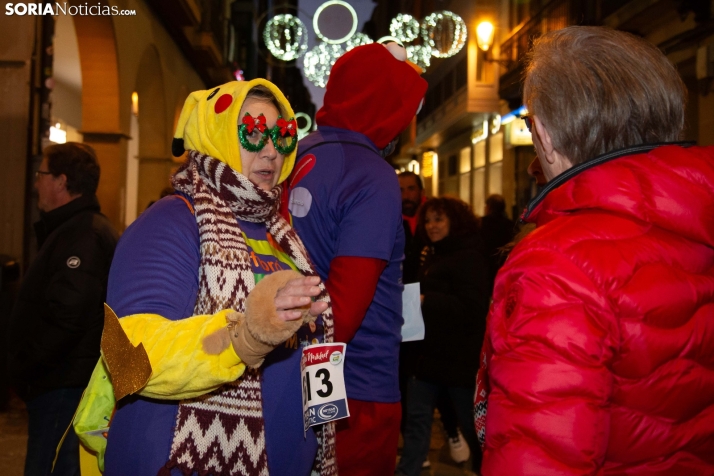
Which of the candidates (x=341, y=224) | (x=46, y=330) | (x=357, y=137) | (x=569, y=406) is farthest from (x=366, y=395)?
(x=46, y=330)

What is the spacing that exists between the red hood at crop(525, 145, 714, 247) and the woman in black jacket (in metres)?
3.39

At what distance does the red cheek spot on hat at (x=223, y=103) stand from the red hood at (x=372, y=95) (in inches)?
34.4

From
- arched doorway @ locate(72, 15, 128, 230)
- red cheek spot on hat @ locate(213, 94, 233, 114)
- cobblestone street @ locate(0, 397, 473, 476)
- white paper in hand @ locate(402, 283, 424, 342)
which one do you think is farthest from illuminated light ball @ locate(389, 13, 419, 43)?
red cheek spot on hat @ locate(213, 94, 233, 114)

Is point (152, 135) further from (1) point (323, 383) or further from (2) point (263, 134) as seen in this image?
(1) point (323, 383)

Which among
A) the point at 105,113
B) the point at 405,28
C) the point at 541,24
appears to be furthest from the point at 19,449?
the point at 541,24

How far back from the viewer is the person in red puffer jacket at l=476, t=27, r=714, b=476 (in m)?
1.28

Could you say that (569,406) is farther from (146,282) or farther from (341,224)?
(341,224)

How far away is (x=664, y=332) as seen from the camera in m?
1.34

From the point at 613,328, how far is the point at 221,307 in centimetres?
100

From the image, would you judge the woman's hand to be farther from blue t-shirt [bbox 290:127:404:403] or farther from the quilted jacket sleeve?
blue t-shirt [bbox 290:127:404:403]

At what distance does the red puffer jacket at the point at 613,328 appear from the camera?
128 cm

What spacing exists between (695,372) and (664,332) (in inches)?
5.4

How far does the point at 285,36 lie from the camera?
468 inches

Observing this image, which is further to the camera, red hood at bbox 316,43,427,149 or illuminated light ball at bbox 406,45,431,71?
illuminated light ball at bbox 406,45,431,71
